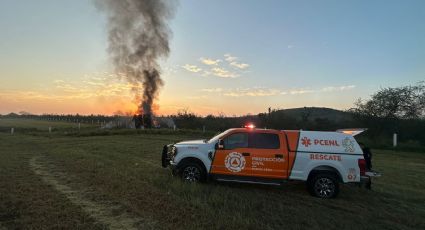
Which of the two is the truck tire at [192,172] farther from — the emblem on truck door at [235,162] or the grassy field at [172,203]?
the emblem on truck door at [235,162]

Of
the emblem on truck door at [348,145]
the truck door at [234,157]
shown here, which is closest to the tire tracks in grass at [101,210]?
the truck door at [234,157]

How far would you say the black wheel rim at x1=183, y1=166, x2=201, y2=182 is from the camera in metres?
12.2

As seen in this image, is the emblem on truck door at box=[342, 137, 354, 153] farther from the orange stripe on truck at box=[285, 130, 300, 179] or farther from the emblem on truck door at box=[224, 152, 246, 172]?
the emblem on truck door at box=[224, 152, 246, 172]

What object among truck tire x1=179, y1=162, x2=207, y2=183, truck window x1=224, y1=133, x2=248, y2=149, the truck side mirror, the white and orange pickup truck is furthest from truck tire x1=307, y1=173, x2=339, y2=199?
truck tire x1=179, y1=162, x2=207, y2=183

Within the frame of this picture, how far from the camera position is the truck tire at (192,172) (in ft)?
39.8

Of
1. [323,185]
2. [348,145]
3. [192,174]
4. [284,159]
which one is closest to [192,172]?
[192,174]

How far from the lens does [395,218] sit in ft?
31.3

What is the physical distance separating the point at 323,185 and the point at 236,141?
273 cm

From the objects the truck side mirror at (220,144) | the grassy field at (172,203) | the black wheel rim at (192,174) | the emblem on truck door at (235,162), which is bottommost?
the grassy field at (172,203)

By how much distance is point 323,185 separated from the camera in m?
11.6

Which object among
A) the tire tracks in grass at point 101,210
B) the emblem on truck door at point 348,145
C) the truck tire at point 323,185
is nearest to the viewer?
the tire tracks in grass at point 101,210

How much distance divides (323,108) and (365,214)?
53520 mm

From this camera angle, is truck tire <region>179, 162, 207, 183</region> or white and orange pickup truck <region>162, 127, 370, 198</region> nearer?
white and orange pickup truck <region>162, 127, 370, 198</region>

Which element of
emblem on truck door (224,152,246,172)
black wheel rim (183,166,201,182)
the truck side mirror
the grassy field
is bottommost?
the grassy field
